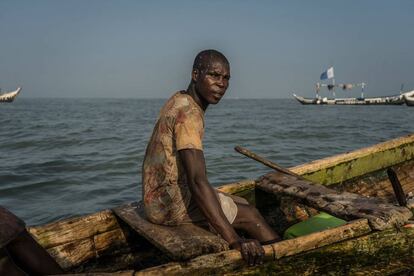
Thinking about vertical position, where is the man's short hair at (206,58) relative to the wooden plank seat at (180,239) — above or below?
above

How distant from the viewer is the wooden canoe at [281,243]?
2430mm

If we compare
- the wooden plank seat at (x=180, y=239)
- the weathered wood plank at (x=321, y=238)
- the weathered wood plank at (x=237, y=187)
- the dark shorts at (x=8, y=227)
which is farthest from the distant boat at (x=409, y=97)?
the dark shorts at (x=8, y=227)

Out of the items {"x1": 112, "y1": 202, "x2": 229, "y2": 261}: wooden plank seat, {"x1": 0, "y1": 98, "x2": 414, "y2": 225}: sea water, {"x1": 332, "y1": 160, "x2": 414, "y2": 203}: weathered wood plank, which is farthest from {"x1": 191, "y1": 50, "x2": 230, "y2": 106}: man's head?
{"x1": 0, "y1": 98, "x2": 414, "y2": 225}: sea water

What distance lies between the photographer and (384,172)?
5.90 metres

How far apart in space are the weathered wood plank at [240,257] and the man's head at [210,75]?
1.07 m

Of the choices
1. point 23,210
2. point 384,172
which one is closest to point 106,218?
point 23,210

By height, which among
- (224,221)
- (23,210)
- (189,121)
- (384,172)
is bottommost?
(23,210)

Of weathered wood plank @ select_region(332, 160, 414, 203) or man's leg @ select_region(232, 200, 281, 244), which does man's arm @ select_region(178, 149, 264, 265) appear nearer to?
man's leg @ select_region(232, 200, 281, 244)

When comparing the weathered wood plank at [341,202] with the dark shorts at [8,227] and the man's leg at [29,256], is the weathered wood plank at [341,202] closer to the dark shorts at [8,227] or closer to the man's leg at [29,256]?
the man's leg at [29,256]

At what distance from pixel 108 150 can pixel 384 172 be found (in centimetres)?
976

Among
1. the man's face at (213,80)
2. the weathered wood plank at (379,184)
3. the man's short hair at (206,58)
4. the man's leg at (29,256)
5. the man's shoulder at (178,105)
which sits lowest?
the weathered wood plank at (379,184)

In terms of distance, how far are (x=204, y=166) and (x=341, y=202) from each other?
152 centimetres

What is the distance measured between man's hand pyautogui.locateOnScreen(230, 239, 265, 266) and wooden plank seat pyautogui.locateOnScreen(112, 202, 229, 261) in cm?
14

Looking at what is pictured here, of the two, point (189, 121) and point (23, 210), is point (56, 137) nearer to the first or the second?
point (23, 210)
